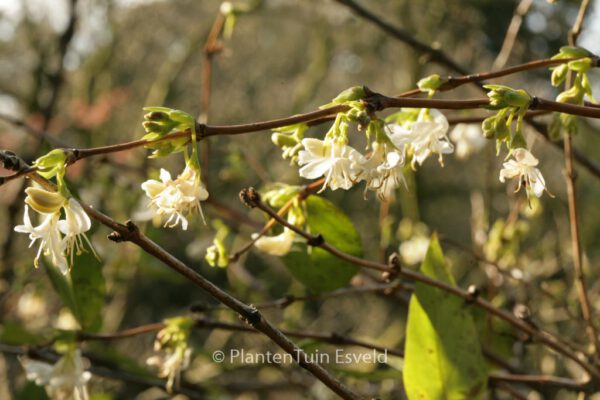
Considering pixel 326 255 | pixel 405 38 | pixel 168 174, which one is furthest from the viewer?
pixel 405 38

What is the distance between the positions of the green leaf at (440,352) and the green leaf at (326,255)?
113 mm

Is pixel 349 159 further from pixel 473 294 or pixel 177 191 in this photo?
pixel 473 294

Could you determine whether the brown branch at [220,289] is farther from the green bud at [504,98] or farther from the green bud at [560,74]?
the green bud at [560,74]

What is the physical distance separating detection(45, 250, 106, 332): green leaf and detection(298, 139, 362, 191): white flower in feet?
0.97

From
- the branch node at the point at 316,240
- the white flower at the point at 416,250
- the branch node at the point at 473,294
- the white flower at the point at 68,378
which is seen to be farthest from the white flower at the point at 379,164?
the white flower at the point at 416,250

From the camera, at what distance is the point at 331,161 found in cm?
57

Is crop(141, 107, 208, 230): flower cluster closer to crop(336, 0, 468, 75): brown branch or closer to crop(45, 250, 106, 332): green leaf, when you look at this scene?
crop(45, 250, 106, 332): green leaf

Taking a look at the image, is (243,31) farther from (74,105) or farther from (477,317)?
(477,317)

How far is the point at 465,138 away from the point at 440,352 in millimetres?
522

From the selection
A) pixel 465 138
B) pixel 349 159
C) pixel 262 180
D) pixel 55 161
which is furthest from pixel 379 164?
pixel 262 180

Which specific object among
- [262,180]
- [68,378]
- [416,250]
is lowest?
[68,378]

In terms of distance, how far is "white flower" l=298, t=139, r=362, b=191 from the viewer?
565 millimetres

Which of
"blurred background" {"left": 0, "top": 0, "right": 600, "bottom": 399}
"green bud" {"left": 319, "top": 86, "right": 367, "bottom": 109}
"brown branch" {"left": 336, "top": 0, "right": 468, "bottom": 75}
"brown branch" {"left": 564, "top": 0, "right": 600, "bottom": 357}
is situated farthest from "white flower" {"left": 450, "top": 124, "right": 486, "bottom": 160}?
"green bud" {"left": 319, "top": 86, "right": 367, "bottom": 109}

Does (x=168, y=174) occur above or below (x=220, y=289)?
above
